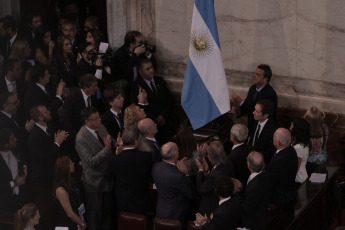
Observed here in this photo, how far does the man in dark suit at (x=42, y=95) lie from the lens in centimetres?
1024

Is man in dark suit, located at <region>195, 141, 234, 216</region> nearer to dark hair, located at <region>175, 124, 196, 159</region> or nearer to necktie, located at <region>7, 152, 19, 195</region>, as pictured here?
dark hair, located at <region>175, 124, 196, 159</region>

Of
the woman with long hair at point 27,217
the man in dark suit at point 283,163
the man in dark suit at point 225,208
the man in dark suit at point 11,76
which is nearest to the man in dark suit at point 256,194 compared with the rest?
the man in dark suit at point 225,208

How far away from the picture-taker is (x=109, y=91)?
9469mm

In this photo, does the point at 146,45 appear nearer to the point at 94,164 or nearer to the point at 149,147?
the point at 149,147

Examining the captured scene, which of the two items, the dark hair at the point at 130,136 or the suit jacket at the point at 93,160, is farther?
the suit jacket at the point at 93,160

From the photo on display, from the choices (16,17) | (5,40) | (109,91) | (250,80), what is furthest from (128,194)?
(16,17)

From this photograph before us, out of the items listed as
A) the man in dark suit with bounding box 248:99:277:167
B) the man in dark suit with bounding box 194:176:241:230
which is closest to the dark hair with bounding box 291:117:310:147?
the man in dark suit with bounding box 248:99:277:167

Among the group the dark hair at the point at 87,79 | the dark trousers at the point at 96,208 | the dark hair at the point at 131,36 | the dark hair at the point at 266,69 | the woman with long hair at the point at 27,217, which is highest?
the dark hair at the point at 131,36

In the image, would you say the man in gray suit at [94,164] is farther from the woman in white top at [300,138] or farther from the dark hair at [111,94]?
the woman in white top at [300,138]

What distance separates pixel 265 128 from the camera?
938 cm

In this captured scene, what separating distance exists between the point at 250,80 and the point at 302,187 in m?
2.29

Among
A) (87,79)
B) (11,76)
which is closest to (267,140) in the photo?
(87,79)

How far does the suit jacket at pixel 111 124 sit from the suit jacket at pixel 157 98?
3.34 feet

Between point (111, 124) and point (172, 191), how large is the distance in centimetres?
179
